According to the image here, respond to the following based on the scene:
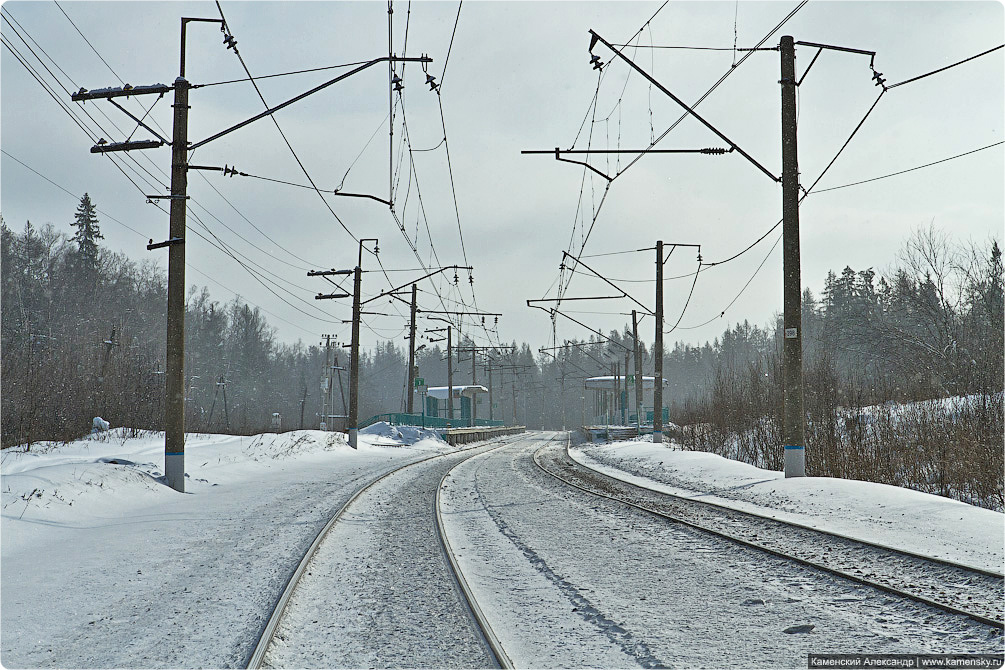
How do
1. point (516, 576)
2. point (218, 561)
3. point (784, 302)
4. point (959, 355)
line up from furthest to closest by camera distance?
point (959, 355)
point (784, 302)
point (218, 561)
point (516, 576)

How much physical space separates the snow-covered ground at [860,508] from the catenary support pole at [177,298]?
1087 centimetres

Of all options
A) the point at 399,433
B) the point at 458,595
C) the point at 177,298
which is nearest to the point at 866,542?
the point at 458,595

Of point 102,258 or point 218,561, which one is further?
point 102,258

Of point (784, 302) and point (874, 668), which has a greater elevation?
point (784, 302)

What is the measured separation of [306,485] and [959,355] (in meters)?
21.6

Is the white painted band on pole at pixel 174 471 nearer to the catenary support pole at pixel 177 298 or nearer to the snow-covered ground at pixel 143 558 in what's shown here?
the catenary support pole at pixel 177 298

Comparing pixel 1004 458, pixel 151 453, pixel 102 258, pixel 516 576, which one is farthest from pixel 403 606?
pixel 102 258

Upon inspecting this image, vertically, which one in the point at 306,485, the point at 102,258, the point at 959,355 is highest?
the point at 102,258

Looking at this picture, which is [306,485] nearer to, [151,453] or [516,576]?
[151,453]

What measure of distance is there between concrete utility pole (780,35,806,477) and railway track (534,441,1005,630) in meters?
3.91

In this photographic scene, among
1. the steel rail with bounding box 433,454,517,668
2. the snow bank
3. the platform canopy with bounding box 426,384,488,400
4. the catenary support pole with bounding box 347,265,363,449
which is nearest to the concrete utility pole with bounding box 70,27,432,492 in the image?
the steel rail with bounding box 433,454,517,668

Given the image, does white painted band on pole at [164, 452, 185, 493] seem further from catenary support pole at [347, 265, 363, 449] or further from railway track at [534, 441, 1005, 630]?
catenary support pole at [347, 265, 363, 449]

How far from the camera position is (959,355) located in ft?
85.8

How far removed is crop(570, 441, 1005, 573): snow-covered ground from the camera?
373 inches
